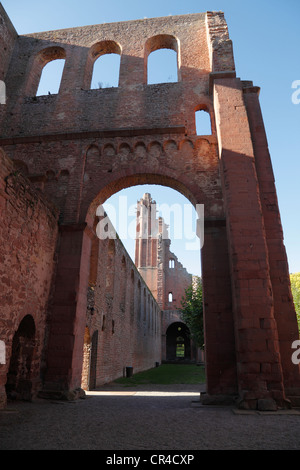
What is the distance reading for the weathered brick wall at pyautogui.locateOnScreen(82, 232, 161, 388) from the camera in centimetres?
1248

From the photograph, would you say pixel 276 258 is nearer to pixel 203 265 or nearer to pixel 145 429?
pixel 203 265

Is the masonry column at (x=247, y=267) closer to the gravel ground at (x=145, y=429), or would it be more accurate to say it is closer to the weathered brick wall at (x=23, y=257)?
the gravel ground at (x=145, y=429)

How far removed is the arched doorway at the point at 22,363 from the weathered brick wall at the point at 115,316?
4.64 metres

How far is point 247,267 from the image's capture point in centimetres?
644

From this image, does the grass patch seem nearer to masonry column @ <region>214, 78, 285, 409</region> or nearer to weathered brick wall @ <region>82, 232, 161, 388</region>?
weathered brick wall @ <region>82, 232, 161, 388</region>

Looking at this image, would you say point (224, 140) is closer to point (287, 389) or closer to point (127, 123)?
point (127, 123)

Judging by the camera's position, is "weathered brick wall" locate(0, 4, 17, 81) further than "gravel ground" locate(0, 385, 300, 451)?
Yes

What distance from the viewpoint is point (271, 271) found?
684cm

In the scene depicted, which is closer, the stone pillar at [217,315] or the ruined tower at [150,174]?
the ruined tower at [150,174]

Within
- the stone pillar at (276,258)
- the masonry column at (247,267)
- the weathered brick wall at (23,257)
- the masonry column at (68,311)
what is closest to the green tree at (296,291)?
the stone pillar at (276,258)

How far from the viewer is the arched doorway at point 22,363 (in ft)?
21.7

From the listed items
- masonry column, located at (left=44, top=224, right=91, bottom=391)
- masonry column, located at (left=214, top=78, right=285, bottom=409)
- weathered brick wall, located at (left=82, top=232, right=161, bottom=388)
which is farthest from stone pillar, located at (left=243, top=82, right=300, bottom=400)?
weathered brick wall, located at (left=82, top=232, right=161, bottom=388)

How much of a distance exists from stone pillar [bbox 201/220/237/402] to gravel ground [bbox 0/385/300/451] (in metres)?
0.96
